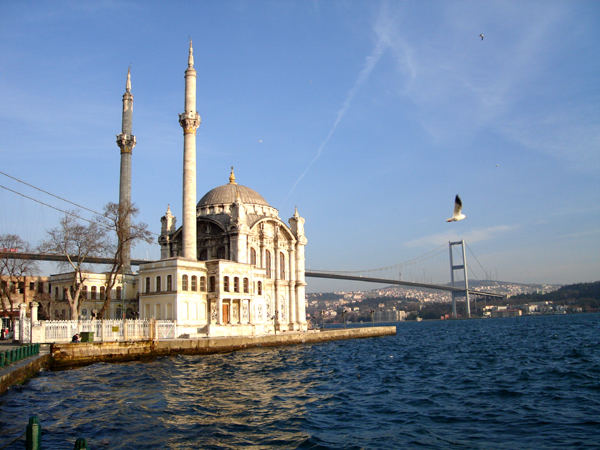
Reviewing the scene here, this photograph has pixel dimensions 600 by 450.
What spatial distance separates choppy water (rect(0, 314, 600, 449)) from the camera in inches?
420

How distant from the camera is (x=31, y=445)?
639 centimetres

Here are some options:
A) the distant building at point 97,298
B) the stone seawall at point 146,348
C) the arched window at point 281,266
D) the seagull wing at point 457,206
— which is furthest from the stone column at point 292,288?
the seagull wing at point 457,206

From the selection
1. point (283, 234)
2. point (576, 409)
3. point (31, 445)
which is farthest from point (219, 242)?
point (31, 445)

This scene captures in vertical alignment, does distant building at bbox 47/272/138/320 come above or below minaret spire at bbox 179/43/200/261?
below

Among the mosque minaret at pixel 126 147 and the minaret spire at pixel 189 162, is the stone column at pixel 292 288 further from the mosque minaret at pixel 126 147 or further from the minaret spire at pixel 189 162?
the mosque minaret at pixel 126 147

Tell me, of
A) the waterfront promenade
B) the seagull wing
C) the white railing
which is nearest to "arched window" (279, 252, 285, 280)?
the waterfront promenade

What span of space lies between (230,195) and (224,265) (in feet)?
46.4

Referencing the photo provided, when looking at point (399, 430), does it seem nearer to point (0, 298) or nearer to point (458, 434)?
point (458, 434)

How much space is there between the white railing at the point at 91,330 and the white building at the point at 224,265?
5.97m

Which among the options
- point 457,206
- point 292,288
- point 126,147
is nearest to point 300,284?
point 292,288

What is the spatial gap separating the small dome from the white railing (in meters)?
22.6

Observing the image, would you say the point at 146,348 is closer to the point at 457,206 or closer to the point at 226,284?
the point at 226,284

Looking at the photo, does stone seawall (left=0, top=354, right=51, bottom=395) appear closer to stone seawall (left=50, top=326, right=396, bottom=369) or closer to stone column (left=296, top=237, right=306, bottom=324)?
stone seawall (left=50, top=326, right=396, bottom=369)

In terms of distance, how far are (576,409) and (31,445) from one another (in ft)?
Result: 39.7
